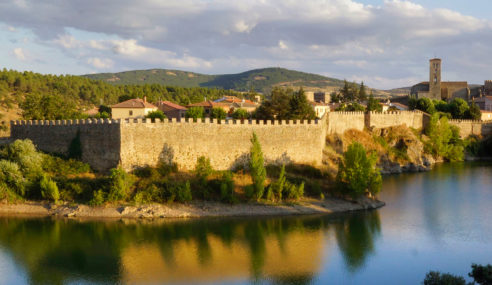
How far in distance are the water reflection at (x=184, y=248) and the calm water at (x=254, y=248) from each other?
0.04m

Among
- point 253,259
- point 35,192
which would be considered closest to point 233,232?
point 253,259

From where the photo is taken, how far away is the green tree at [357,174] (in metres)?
24.1

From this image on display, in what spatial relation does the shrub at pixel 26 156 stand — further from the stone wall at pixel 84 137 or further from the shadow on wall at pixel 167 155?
the shadow on wall at pixel 167 155

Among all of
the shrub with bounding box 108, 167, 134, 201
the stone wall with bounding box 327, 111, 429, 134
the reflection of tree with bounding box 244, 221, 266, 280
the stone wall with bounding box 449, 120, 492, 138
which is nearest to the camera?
the reflection of tree with bounding box 244, 221, 266, 280

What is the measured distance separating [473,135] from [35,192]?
38972 mm

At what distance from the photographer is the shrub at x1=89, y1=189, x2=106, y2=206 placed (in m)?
22.3

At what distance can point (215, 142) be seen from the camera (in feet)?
82.9

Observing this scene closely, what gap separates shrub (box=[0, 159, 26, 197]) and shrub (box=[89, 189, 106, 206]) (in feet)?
11.9

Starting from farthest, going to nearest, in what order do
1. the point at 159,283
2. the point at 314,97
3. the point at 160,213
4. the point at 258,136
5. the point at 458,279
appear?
the point at 314,97 → the point at 258,136 → the point at 160,213 → the point at 159,283 → the point at 458,279

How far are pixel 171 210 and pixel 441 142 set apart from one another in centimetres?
2739

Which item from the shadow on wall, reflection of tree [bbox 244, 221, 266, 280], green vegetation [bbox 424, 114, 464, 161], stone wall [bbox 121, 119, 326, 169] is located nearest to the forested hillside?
stone wall [bbox 121, 119, 326, 169]

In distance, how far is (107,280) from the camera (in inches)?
620

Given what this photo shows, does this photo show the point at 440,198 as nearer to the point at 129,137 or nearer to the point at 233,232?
the point at 233,232

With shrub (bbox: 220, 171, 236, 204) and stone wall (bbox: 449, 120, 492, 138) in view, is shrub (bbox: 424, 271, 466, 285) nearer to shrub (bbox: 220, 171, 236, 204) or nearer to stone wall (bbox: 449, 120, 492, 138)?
shrub (bbox: 220, 171, 236, 204)
